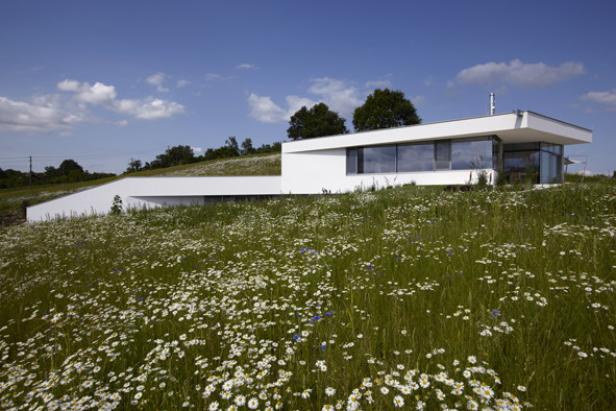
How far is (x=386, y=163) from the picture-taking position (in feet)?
82.6

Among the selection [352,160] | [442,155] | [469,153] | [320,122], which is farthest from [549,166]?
[320,122]

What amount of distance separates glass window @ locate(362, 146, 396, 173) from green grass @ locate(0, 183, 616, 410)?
60.5 feet

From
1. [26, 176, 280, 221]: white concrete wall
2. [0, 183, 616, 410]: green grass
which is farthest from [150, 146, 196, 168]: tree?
[0, 183, 616, 410]: green grass

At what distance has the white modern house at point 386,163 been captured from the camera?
2120cm

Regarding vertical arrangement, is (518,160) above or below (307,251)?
above

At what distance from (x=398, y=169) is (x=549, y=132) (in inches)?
383

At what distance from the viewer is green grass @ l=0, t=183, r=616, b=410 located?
Answer: 214 cm

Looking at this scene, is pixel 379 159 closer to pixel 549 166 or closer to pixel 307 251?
pixel 549 166

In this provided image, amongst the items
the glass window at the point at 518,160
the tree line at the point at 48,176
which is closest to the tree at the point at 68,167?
the tree line at the point at 48,176

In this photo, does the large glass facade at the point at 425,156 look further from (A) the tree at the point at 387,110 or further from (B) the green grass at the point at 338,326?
(A) the tree at the point at 387,110

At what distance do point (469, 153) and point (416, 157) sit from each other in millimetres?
3493

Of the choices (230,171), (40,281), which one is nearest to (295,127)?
(230,171)

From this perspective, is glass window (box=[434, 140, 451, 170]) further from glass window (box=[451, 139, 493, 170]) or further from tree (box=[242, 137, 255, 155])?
tree (box=[242, 137, 255, 155])

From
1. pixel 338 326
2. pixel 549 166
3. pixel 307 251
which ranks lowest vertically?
pixel 338 326
